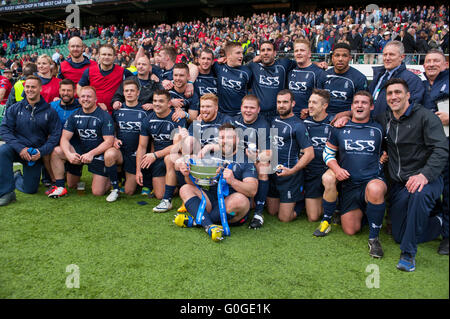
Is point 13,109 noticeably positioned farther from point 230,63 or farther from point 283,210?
point 283,210

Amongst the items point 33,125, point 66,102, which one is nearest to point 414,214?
point 66,102

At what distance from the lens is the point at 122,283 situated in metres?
2.77

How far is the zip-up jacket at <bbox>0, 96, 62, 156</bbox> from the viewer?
4883mm

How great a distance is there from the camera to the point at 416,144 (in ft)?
10.8

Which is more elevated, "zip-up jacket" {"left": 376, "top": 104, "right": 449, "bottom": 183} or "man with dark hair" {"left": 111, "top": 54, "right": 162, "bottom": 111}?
"man with dark hair" {"left": 111, "top": 54, "right": 162, "bottom": 111}

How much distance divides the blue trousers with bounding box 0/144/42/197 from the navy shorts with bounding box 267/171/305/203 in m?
3.43

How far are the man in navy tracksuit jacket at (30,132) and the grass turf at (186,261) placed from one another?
81 centimetres

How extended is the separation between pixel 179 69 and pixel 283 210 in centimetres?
238

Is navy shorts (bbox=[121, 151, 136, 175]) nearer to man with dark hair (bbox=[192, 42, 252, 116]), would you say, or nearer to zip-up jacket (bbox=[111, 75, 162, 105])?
zip-up jacket (bbox=[111, 75, 162, 105])

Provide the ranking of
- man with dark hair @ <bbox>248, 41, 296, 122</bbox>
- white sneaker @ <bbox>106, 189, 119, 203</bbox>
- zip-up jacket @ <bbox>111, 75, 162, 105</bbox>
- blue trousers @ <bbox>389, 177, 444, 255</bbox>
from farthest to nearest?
zip-up jacket @ <bbox>111, 75, 162, 105</bbox>
man with dark hair @ <bbox>248, 41, 296, 122</bbox>
white sneaker @ <bbox>106, 189, 119, 203</bbox>
blue trousers @ <bbox>389, 177, 444, 255</bbox>

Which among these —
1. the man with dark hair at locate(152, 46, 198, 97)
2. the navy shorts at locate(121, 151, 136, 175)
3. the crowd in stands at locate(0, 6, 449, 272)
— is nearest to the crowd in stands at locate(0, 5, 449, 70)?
the man with dark hair at locate(152, 46, 198, 97)

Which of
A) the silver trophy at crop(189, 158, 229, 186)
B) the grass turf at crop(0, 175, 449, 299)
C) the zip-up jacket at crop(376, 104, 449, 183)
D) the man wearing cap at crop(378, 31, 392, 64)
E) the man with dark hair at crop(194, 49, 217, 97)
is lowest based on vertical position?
the grass turf at crop(0, 175, 449, 299)
